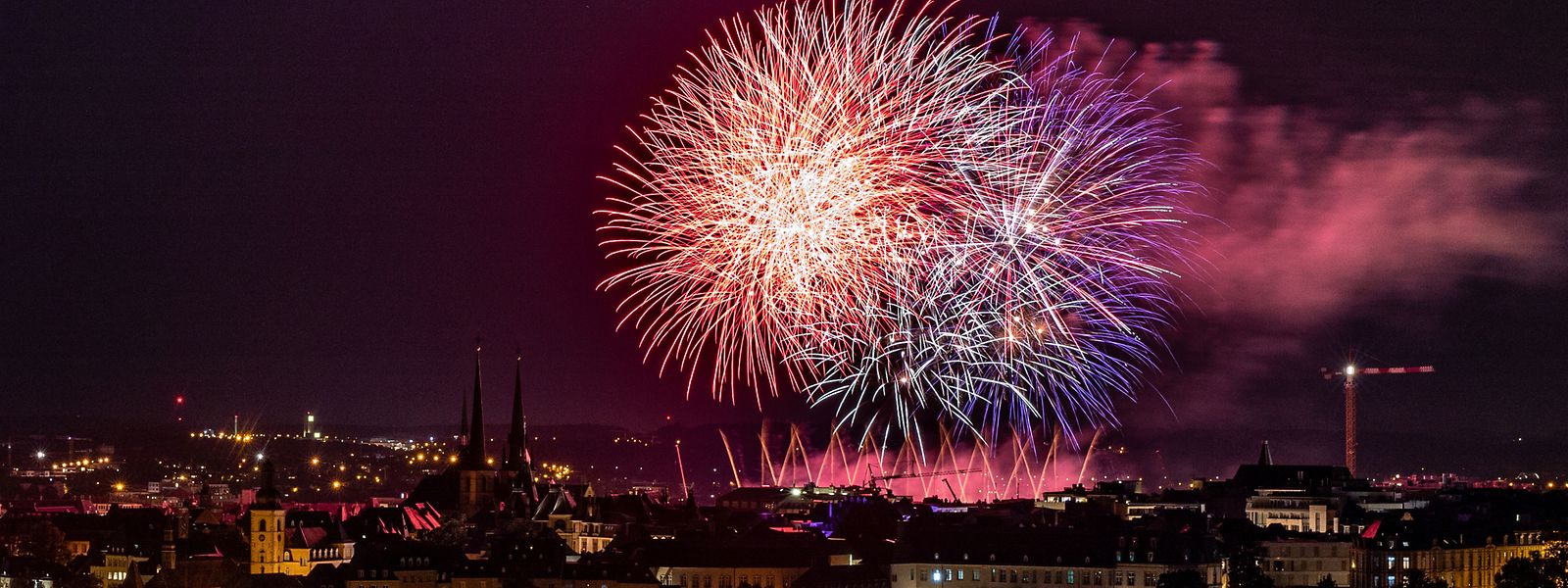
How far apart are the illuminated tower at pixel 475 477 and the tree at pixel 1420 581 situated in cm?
5633

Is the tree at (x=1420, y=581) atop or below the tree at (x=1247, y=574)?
below

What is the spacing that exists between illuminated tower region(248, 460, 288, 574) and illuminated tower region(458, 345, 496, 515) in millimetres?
26294

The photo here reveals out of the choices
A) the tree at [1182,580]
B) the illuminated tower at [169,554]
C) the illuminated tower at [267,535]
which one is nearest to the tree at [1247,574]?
the tree at [1182,580]

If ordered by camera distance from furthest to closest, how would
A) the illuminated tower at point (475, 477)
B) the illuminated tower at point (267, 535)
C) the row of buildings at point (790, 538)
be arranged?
the illuminated tower at point (475, 477)
the illuminated tower at point (267, 535)
the row of buildings at point (790, 538)

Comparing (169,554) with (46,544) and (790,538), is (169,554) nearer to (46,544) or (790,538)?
(46,544)

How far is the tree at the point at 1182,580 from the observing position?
75.0m

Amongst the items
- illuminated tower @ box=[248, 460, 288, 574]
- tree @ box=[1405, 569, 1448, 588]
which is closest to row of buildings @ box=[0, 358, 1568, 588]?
illuminated tower @ box=[248, 460, 288, 574]

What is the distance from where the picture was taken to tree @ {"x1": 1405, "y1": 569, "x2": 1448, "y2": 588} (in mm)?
87375

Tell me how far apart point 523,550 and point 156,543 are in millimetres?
31601

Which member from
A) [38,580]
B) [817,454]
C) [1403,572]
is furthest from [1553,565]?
[817,454]

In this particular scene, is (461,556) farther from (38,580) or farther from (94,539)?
(94,539)

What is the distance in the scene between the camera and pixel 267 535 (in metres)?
105

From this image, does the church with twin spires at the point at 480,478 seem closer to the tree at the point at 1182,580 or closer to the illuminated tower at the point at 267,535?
the illuminated tower at the point at 267,535

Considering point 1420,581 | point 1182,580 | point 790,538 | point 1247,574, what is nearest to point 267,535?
point 790,538
